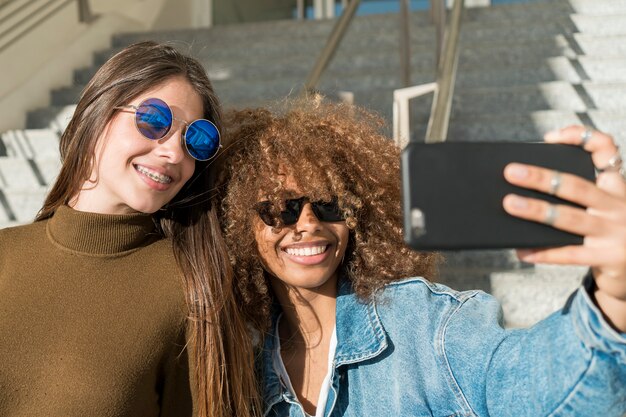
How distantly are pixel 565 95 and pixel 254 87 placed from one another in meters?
2.17

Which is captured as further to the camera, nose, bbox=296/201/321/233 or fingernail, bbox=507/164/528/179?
nose, bbox=296/201/321/233

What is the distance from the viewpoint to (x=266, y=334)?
6.41 feet

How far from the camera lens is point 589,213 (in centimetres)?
103

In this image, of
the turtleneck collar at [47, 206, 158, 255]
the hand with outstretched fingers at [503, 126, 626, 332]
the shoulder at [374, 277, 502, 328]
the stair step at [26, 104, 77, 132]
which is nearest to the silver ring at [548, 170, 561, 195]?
the hand with outstretched fingers at [503, 126, 626, 332]

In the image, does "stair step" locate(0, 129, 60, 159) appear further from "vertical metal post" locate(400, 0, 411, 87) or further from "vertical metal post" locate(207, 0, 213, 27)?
"vertical metal post" locate(207, 0, 213, 27)

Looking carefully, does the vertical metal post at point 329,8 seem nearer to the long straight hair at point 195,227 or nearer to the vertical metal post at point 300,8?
the vertical metal post at point 300,8

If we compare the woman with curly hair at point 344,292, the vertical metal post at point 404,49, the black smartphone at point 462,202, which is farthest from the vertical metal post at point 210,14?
the black smartphone at point 462,202

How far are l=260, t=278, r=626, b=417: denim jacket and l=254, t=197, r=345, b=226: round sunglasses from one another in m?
0.21

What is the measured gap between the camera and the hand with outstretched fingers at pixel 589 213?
101 cm

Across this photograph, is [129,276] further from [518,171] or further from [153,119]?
[518,171]

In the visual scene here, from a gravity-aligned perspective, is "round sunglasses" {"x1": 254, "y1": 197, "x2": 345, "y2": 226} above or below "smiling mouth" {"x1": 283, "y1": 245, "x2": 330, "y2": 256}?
above

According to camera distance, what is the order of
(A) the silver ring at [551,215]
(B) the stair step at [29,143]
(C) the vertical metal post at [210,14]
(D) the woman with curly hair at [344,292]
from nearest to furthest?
(A) the silver ring at [551,215] < (D) the woman with curly hair at [344,292] < (B) the stair step at [29,143] < (C) the vertical metal post at [210,14]

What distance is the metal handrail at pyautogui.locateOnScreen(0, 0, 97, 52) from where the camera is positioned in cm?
536

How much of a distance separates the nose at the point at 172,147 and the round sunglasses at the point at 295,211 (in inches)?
8.9
